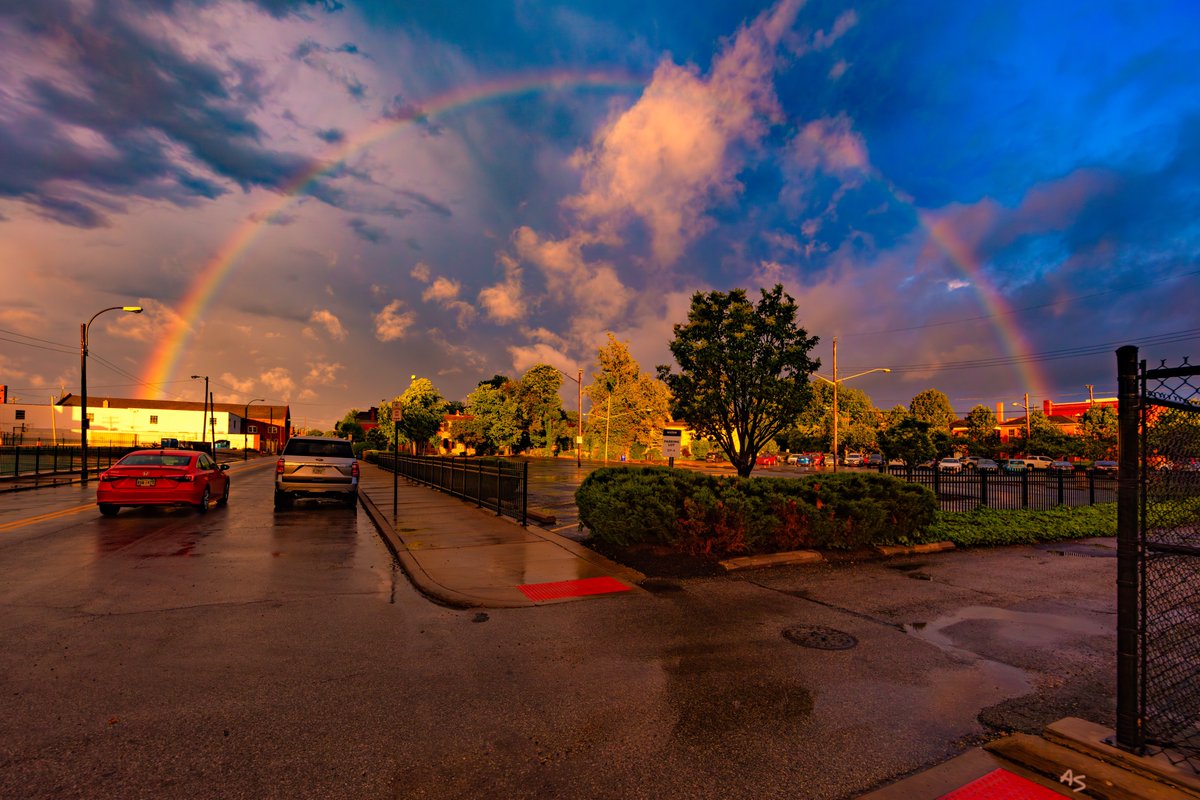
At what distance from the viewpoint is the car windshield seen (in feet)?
46.4

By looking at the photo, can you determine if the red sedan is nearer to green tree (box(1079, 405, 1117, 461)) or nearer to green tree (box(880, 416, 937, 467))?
green tree (box(880, 416, 937, 467))

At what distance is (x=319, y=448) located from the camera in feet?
54.5

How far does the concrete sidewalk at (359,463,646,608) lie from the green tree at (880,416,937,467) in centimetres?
1806

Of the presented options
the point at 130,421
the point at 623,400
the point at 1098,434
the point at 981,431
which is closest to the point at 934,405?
the point at 981,431

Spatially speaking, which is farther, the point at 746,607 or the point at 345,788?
the point at 746,607

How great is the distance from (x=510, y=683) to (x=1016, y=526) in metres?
12.2

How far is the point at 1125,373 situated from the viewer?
3.16m

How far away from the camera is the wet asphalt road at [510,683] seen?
3.27 meters

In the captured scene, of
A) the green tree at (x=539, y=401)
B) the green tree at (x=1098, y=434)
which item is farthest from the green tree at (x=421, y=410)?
the green tree at (x=1098, y=434)

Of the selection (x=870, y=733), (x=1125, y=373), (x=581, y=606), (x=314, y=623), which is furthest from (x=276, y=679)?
(x=1125, y=373)

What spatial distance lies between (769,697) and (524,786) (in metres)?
2.00

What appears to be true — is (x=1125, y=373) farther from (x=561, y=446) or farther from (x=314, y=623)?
(x=561, y=446)

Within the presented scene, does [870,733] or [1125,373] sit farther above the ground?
[1125,373]

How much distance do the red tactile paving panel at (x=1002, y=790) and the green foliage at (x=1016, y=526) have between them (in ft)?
28.5
